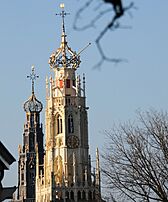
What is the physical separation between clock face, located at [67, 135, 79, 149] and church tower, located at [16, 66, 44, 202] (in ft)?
95.4

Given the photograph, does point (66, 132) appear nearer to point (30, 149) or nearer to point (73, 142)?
point (73, 142)

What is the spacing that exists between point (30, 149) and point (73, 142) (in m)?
34.0

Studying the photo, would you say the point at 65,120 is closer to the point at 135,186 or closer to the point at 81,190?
the point at 81,190

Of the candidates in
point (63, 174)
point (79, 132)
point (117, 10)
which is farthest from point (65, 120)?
point (117, 10)

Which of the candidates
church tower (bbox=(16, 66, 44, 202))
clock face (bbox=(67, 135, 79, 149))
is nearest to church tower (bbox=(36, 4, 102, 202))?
clock face (bbox=(67, 135, 79, 149))

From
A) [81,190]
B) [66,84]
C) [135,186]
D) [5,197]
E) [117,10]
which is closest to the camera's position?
[117,10]

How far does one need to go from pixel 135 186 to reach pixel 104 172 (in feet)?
7.22

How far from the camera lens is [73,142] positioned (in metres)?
70.0

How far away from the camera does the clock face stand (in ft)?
229

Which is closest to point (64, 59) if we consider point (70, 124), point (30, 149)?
point (70, 124)

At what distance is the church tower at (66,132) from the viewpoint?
6788cm

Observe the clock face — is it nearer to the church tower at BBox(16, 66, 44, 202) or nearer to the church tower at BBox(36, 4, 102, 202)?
the church tower at BBox(36, 4, 102, 202)

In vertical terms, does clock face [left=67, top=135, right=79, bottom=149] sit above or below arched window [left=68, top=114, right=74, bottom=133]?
below

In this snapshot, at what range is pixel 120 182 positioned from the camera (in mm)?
23047
